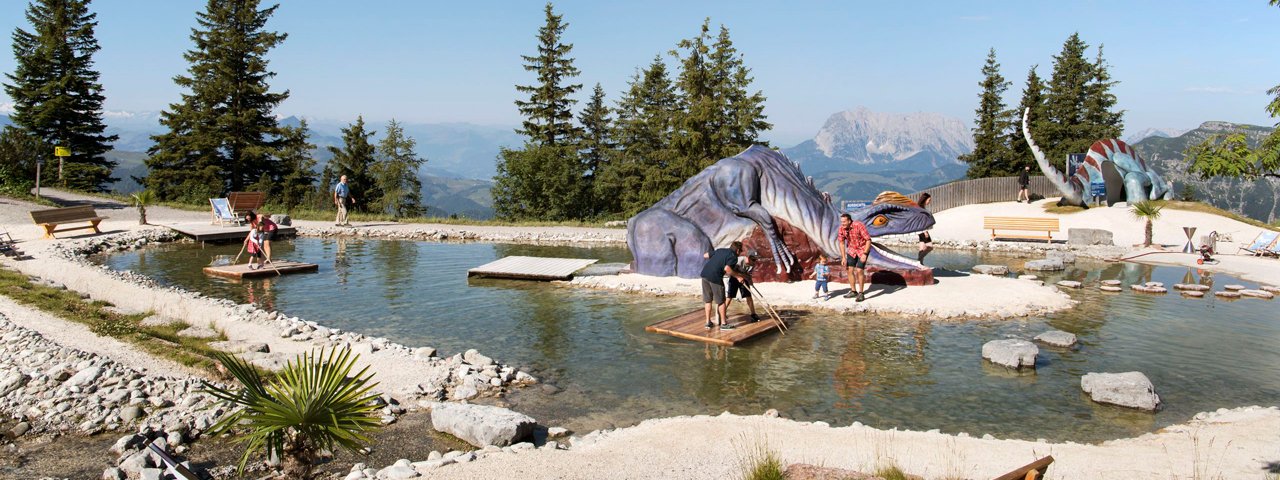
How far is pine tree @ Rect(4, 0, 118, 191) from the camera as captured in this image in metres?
43.8

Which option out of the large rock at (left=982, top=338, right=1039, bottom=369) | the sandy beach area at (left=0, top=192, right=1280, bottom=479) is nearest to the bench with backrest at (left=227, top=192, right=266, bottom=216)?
the sandy beach area at (left=0, top=192, right=1280, bottom=479)

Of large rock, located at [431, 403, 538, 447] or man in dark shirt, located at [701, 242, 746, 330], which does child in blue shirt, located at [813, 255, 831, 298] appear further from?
large rock, located at [431, 403, 538, 447]

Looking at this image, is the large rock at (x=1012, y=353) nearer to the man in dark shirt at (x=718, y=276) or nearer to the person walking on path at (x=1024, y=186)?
the man in dark shirt at (x=718, y=276)

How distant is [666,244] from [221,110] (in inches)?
1528

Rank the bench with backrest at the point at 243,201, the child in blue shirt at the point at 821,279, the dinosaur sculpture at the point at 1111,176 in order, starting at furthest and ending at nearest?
the dinosaur sculpture at the point at 1111,176 < the bench with backrest at the point at 243,201 < the child in blue shirt at the point at 821,279

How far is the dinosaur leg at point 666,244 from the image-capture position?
56.9ft

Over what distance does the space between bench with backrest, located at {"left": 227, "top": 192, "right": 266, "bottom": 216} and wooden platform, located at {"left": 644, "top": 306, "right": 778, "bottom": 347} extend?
2165 centimetres

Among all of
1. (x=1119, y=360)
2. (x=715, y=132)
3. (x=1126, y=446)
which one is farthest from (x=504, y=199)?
(x=1126, y=446)

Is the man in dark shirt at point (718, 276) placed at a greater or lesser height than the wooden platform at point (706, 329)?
greater

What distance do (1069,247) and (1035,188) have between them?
46.9ft

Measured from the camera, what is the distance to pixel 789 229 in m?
17.1

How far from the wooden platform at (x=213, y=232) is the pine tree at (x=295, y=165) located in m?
17.0

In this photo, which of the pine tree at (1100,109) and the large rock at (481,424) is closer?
the large rock at (481,424)

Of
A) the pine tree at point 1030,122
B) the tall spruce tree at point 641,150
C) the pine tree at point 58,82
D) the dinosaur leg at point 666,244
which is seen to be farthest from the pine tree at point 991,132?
the pine tree at point 58,82
